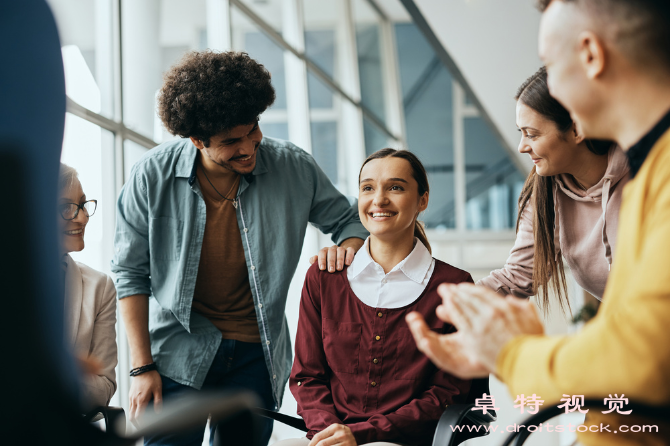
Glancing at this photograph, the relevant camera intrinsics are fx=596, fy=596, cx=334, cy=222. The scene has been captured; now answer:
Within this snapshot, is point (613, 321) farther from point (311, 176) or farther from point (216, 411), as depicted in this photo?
point (311, 176)

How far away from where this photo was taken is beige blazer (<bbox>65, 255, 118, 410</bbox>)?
1.76 meters

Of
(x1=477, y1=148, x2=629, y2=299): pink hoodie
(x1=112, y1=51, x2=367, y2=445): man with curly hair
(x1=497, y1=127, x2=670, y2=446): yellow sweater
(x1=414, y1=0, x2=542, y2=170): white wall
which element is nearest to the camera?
(x1=497, y1=127, x2=670, y2=446): yellow sweater

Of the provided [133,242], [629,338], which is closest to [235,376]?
[133,242]

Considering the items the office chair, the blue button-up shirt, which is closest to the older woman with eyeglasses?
the blue button-up shirt

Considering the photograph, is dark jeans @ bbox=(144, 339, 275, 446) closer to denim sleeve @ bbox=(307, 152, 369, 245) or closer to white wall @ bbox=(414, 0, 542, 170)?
denim sleeve @ bbox=(307, 152, 369, 245)

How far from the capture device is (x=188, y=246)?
6.45 ft

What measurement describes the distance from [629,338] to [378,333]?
3.59 feet

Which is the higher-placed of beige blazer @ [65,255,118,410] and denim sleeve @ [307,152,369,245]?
denim sleeve @ [307,152,369,245]

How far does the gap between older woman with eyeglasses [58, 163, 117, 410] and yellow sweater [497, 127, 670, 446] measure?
1351 mm

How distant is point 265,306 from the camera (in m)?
1.99

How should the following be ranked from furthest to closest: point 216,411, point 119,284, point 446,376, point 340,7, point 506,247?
point 506,247, point 340,7, point 119,284, point 446,376, point 216,411

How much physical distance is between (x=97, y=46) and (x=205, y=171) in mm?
1173

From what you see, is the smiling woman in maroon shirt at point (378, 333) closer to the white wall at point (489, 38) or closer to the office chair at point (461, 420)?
the office chair at point (461, 420)

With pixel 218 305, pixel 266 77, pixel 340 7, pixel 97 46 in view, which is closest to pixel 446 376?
pixel 218 305
